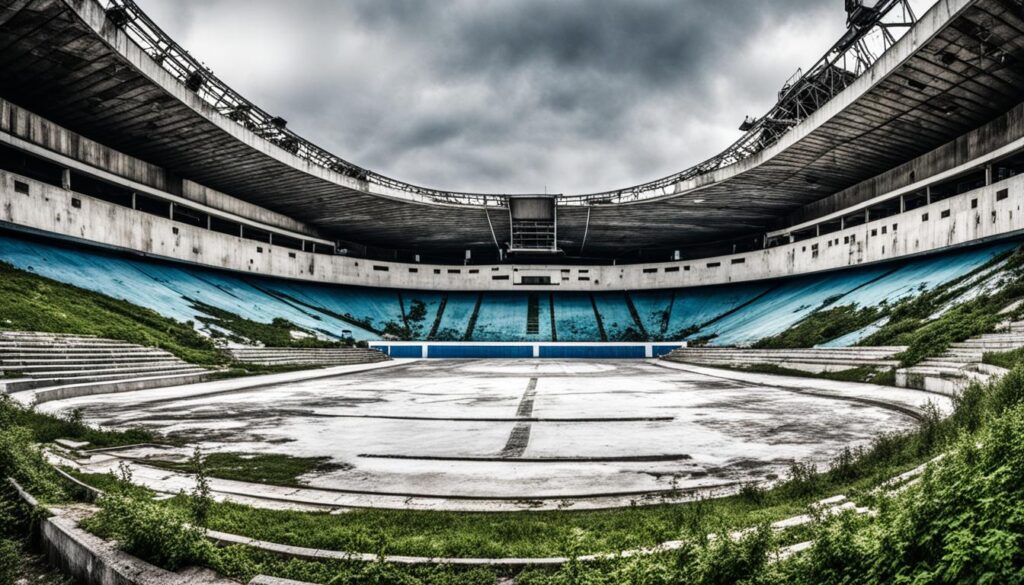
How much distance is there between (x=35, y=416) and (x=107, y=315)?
15.1 meters

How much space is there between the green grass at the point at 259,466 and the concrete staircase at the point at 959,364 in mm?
13255

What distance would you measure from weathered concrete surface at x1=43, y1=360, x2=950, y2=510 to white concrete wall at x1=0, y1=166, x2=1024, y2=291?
17.5 meters

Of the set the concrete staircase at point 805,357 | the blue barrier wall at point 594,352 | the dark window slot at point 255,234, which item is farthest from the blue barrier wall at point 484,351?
the dark window slot at point 255,234

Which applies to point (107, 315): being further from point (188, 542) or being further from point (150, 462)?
point (188, 542)

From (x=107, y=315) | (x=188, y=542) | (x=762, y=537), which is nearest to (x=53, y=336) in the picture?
(x=107, y=315)

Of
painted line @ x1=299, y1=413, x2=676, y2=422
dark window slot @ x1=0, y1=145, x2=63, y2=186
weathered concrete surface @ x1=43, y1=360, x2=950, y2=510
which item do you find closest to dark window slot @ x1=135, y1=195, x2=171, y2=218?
dark window slot @ x1=0, y1=145, x2=63, y2=186

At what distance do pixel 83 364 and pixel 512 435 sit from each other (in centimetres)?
1484

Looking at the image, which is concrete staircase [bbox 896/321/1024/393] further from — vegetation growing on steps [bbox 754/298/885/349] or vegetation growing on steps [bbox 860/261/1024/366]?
vegetation growing on steps [bbox 754/298/885/349]

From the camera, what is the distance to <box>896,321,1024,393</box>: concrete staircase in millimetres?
12430

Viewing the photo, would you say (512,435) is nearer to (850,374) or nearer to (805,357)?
(850,374)

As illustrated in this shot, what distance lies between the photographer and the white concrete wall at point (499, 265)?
1005 inches

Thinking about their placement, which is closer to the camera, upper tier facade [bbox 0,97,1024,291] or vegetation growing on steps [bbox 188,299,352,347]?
upper tier facade [bbox 0,97,1024,291]

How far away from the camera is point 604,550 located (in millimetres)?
3754

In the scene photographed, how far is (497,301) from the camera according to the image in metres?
55.4
